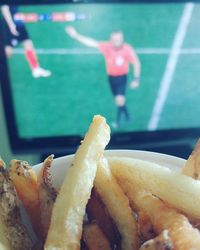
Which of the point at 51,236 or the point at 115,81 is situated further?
the point at 115,81

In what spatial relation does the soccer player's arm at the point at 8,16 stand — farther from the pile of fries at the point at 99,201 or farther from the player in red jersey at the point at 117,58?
the pile of fries at the point at 99,201

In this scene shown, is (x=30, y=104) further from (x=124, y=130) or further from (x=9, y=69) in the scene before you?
→ (x=124, y=130)

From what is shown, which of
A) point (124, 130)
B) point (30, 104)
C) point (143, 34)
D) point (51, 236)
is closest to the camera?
point (51, 236)

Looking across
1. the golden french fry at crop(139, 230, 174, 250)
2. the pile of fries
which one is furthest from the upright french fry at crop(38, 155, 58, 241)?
the golden french fry at crop(139, 230, 174, 250)

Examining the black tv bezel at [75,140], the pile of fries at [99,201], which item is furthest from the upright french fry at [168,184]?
the black tv bezel at [75,140]

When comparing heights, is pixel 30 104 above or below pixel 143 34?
below

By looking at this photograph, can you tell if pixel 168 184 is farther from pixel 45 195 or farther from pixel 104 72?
pixel 104 72

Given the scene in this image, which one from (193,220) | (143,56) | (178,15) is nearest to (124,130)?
(143,56)
